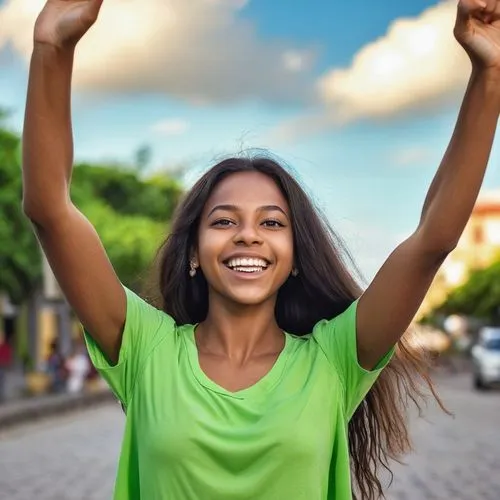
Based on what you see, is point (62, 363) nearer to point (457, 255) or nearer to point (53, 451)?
point (53, 451)

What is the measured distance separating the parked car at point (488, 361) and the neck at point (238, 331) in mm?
34544

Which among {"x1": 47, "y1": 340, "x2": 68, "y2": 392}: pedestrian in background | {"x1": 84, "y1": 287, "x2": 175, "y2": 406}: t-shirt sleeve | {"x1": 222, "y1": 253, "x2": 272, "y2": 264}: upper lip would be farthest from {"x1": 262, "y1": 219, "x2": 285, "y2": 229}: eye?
{"x1": 47, "y1": 340, "x2": 68, "y2": 392}: pedestrian in background

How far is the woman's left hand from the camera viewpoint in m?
2.83

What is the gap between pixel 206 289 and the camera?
3.67 metres

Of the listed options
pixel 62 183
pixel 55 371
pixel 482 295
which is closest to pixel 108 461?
pixel 62 183

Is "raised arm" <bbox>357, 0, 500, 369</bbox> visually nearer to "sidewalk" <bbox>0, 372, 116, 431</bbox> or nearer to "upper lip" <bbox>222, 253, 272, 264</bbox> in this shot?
"upper lip" <bbox>222, 253, 272, 264</bbox>

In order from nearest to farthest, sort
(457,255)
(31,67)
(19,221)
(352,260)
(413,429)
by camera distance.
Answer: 1. (31,67)
2. (352,260)
3. (413,429)
4. (19,221)
5. (457,255)

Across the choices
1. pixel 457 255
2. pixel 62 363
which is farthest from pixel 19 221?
pixel 457 255

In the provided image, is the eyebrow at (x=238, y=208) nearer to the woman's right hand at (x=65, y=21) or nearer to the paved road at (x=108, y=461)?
the woman's right hand at (x=65, y=21)

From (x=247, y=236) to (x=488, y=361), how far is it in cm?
3495

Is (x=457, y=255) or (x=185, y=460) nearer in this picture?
(x=185, y=460)

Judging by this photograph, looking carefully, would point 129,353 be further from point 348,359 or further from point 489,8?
point 489,8

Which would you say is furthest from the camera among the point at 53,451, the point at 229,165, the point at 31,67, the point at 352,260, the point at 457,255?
the point at 457,255

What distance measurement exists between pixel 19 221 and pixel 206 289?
30352 mm
